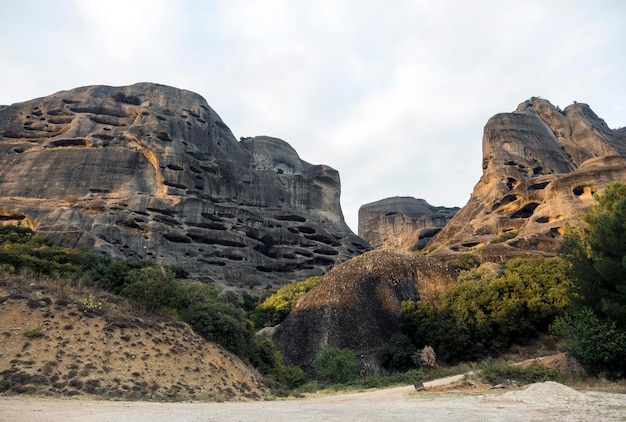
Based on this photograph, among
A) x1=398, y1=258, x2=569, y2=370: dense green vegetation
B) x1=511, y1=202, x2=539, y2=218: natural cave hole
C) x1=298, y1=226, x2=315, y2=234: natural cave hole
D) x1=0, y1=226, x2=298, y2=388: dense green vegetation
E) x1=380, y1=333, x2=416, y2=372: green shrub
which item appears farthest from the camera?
x1=298, y1=226, x2=315, y2=234: natural cave hole

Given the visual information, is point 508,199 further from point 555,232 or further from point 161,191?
point 161,191

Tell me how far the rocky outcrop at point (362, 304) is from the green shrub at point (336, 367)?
11.3 feet

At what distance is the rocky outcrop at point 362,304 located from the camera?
33.7m

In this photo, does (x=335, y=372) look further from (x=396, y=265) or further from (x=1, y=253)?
(x=1, y=253)

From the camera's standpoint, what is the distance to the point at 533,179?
2872 inches

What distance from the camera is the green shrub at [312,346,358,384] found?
28078 mm

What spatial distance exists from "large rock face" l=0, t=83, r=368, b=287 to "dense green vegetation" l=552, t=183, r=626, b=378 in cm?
4555

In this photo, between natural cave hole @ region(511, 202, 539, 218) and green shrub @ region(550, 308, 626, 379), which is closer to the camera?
green shrub @ region(550, 308, 626, 379)

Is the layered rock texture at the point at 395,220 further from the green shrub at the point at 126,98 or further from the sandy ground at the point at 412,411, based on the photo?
the sandy ground at the point at 412,411

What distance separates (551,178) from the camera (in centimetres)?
7106

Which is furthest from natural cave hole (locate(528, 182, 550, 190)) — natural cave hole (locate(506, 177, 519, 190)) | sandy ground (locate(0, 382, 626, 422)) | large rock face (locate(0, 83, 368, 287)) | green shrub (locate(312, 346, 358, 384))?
sandy ground (locate(0, 382, 626, 422))

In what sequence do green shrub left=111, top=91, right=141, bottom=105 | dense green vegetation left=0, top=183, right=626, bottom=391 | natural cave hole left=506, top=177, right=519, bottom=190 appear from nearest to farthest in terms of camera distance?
1. dense green vegetation left=0, top=183, right=626, bottom=391
2. natural cave hole left=506, top=177, right=519, bottom=190
3. green shrub left=111, top=91, right=141, bottom=105

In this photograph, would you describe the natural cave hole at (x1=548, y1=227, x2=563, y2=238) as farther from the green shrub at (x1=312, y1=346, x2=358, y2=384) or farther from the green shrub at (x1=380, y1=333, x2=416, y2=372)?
the green shrub at (x1=312, y1=346, x2=358, y2=384)

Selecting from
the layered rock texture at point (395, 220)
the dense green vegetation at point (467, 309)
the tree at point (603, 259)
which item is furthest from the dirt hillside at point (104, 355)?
the layered rock texture at point (395, 220)
